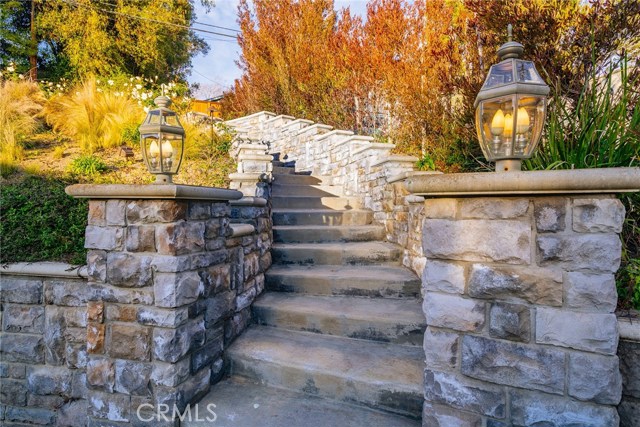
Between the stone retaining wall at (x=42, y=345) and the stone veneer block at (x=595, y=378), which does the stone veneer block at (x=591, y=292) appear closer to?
the stone veneer block at (x=595, y=378)

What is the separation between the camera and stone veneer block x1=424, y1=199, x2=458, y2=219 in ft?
5.56

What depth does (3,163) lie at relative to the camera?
435 centimetres

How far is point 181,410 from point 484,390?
184 cm

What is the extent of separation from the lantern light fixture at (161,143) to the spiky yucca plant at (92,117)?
3.77 meters

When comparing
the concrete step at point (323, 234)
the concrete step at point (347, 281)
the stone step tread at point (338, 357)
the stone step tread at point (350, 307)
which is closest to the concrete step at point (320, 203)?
the concrete step at point (323, 234)

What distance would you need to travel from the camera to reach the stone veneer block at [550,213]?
58.7 inches

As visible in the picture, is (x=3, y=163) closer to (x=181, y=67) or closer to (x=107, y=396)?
(x=107, y=396)

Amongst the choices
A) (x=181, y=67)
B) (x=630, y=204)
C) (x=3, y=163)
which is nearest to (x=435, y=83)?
(x=630, y=204)

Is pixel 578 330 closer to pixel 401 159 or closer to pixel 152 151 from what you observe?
pixel 152 151

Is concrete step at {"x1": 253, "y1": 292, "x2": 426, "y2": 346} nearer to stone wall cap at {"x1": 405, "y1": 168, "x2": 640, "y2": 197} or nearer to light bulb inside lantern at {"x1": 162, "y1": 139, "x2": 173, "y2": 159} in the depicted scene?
stone wall cap at {"x1": 405, "y1": 168, "x2": 640, "y2": 197}

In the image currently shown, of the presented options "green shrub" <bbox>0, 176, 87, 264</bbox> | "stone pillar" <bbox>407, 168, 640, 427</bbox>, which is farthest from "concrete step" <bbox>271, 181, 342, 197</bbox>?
"stone pillar" <bbox>407, 168, 640, 427</bbox>

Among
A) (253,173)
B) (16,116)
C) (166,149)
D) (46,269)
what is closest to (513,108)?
(166,149)

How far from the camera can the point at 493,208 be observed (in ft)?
5.25

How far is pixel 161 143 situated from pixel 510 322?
7.72 feet
